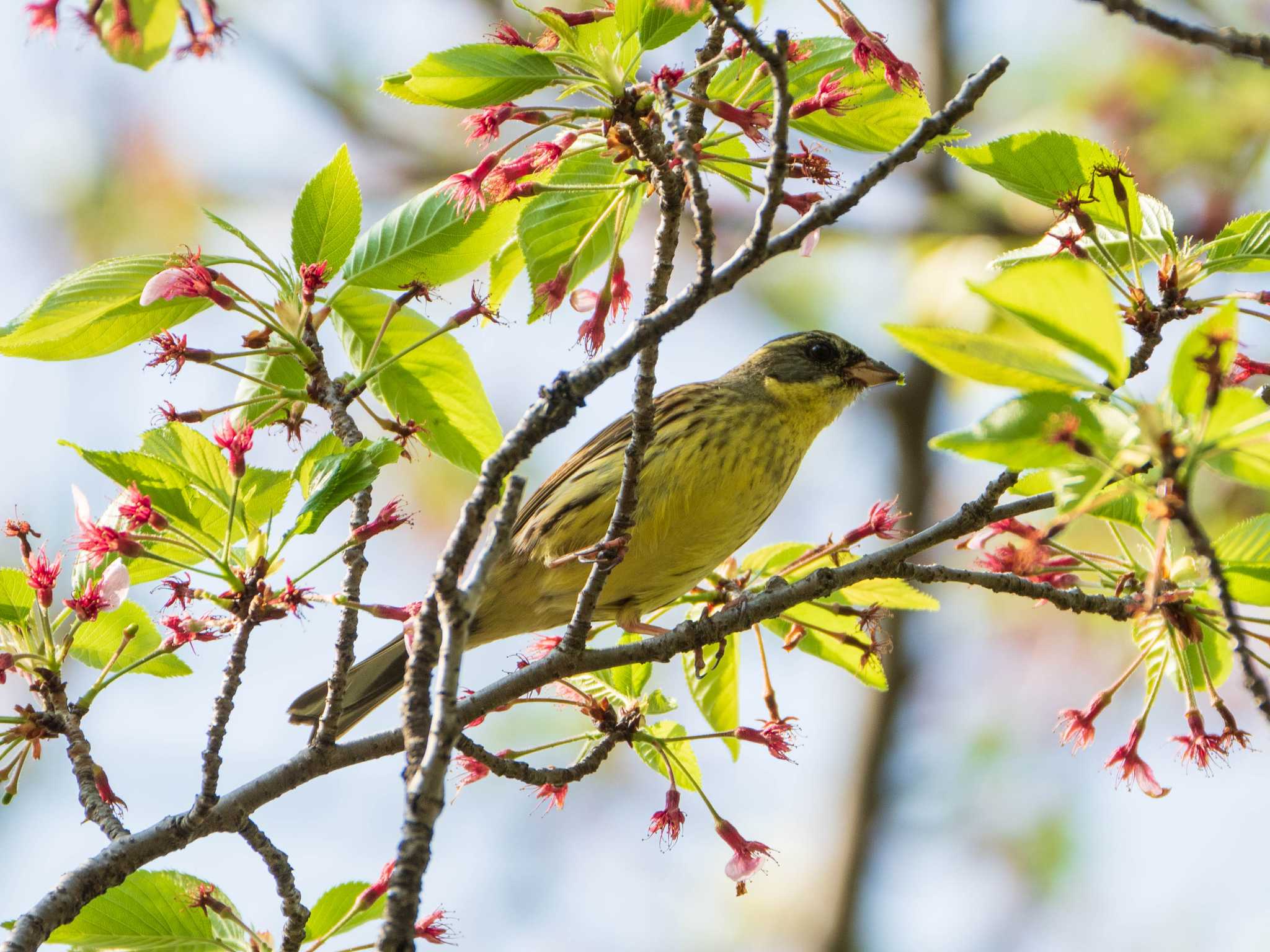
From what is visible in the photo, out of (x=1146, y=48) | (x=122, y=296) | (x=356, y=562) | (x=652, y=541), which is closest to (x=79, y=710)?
(x=356, y=562)

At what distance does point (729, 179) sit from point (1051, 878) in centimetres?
1183

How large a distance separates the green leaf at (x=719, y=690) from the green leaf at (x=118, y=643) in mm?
1733

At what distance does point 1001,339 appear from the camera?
7.66 feet

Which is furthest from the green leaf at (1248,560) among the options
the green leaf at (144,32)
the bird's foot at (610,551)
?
the green leaf at (144,32)

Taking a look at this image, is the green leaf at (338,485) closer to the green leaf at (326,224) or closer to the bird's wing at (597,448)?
the green leaf at (326,224)

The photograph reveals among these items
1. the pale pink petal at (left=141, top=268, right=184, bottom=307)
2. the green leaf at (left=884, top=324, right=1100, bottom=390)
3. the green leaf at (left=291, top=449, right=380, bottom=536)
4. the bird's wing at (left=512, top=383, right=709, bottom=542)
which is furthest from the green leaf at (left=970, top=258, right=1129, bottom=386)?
the bird's wing at (left=512, top=383, right=709, bottom=542)

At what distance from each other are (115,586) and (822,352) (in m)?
4.10

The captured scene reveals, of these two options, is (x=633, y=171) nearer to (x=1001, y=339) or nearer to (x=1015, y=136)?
(x=1015, y=136)

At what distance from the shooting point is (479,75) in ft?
11.2

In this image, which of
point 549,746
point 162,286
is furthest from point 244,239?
point 549,746

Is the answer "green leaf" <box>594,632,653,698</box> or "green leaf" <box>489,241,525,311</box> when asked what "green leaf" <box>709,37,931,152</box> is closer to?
"green leaf" <box>489,241,525,311</box>

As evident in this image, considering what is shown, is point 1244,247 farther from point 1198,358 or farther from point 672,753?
point 672,753

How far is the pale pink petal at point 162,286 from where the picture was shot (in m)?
3.73

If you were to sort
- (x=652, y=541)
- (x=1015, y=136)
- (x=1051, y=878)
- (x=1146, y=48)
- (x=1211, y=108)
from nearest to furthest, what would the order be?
(x=1015, y=136) → (x=652, y=541) → (x=1211, y=108) → (x=1146, y=48) → (x=1051, y=878)
